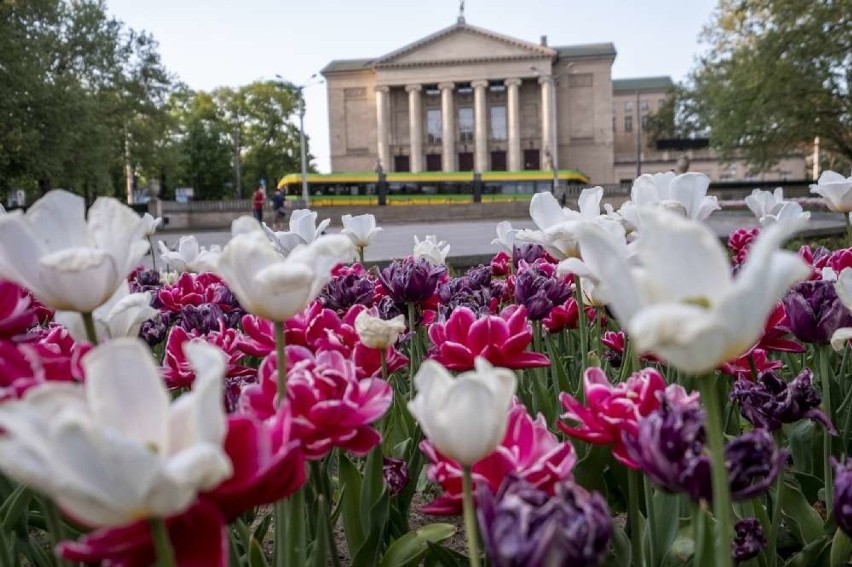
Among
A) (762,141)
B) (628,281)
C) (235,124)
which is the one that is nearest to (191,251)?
(628,281)

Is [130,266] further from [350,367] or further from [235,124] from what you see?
[235,124]

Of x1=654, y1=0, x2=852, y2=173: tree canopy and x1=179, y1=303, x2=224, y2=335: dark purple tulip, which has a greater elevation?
x1=654, y1=0, x2=852, y2=173: tree canopy

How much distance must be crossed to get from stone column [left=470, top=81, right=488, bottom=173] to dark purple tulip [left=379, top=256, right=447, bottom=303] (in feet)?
183

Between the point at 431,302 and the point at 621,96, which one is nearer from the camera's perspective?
the point at 431,302

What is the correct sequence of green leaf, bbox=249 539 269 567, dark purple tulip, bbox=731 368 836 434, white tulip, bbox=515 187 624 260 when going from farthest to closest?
1. white tulip, bbox=515 187 624 260
2. dark purple tulip, bbox=731 368 836 434
3. green leaf, bbox=249 539 269 567

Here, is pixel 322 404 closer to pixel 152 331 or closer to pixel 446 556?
pixel 446 556

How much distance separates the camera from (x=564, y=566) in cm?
72

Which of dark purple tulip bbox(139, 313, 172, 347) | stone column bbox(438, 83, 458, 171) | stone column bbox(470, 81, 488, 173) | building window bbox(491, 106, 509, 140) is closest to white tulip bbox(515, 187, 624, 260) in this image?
dark purple tulip bbox(139, 313, 172, 347)

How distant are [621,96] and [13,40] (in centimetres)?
6230

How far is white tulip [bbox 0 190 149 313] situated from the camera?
38.3 inches

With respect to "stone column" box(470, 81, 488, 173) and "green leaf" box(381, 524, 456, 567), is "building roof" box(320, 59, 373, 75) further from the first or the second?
"green leaf" box(381, 524, 456, 567)

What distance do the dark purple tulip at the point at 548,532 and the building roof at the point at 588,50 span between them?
5870cm

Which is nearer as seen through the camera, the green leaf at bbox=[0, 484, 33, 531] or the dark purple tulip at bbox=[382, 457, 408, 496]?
the green leaf at bbox=[0, 484, 33, 531]

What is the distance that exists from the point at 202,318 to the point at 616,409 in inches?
54.8
